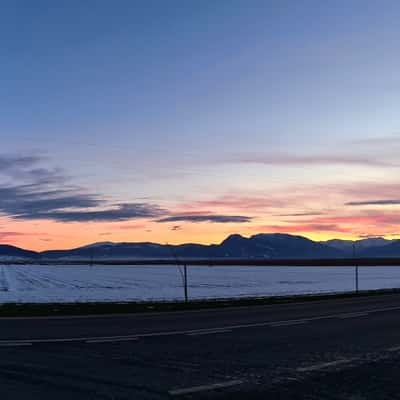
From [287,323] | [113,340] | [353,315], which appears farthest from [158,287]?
[113,340]

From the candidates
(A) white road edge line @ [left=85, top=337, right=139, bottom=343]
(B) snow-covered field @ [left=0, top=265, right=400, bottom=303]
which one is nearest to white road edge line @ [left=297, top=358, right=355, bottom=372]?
(A) white road edge line @ [left=85, top=337, right=139, bottom=343]

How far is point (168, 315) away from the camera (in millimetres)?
18484

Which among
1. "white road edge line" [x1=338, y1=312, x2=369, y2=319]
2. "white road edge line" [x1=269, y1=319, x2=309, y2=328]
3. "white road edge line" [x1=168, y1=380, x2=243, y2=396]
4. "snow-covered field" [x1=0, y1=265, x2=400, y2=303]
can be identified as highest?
"white road edge line" [x1=168, y1=380, x2=243, y2=396]

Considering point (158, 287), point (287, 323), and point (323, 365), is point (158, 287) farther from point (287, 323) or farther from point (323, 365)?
point (323, 365)

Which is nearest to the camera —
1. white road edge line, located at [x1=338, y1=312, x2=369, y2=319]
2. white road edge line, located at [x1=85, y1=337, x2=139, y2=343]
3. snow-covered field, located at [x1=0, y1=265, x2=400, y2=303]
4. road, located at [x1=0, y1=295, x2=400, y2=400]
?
road, located at [x1=0, y1=295, x2=400, y2=400]

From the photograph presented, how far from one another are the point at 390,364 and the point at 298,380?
2372mm

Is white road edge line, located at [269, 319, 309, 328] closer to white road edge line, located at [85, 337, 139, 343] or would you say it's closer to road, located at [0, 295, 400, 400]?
road, located at [0, 295, 400, 400]

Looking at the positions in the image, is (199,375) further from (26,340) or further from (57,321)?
(57,321)

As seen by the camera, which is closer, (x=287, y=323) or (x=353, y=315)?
(x=287, y=323)

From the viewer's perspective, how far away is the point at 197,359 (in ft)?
31.7

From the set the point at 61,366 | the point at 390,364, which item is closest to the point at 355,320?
the point at 390,364

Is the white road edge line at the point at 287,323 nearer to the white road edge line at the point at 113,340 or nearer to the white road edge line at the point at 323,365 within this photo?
the white road edge line at the point at 113,340

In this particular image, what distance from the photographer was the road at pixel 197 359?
7.39m

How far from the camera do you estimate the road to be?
24.2 ft
